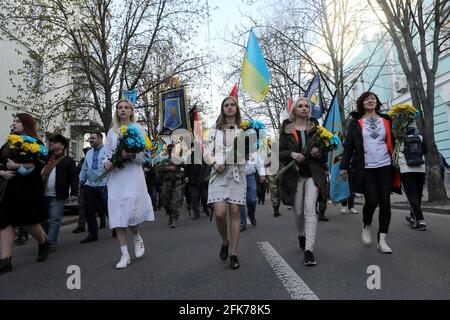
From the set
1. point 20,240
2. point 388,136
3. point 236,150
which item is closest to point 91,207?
point 20,240

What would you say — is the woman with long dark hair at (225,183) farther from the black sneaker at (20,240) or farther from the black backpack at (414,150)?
the black sneaker at (20,240)

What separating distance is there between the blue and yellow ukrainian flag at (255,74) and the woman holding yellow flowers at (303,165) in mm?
3967

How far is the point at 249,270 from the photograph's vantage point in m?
4.29

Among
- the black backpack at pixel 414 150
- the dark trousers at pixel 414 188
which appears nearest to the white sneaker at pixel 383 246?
the dark trousers at pixel 414 188

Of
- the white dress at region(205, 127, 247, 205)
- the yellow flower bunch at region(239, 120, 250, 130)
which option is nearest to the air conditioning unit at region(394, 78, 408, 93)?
the yellow flower bunch at region(239, 120, 250, 130)

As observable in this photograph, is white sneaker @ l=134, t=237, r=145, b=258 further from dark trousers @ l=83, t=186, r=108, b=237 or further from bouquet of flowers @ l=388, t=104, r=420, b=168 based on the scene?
bouquet of flowers @ l=388, t=104, r=420, b=168

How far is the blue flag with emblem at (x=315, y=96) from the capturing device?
13.5 m

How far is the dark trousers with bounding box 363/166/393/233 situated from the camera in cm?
507

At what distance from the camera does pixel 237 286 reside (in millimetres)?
3650

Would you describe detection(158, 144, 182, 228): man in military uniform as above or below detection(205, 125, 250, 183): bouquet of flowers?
below

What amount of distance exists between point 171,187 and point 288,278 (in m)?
6.24

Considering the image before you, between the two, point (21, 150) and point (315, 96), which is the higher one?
point (315, 96)

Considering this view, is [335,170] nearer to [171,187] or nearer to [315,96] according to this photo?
[171,187]
